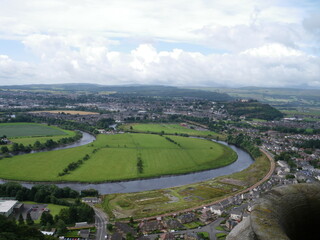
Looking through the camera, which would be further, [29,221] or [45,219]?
[45,219]

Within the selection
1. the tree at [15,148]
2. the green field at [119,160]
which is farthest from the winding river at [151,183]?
the tree at [15,148]

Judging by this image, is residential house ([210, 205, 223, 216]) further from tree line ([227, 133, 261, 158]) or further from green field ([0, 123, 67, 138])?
green field ([0, 123, 67, 138])

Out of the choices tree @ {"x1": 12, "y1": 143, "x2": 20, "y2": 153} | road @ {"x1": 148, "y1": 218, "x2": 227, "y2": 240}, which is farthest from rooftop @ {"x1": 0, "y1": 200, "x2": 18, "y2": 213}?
tree @ {"x1": 12, "y1": 143, "x2": 20, "y2": 153}

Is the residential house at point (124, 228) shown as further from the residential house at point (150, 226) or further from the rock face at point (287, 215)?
the rock face at point (287, 215)

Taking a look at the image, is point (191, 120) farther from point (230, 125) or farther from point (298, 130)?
point (298, 130)

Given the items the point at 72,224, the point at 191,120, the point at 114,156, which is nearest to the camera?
the point at 72,224

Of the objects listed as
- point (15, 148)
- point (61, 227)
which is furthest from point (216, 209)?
point (15, 148)

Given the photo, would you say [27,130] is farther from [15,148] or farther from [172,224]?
[172,224]

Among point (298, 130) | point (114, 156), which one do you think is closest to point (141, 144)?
point (114, 156)
